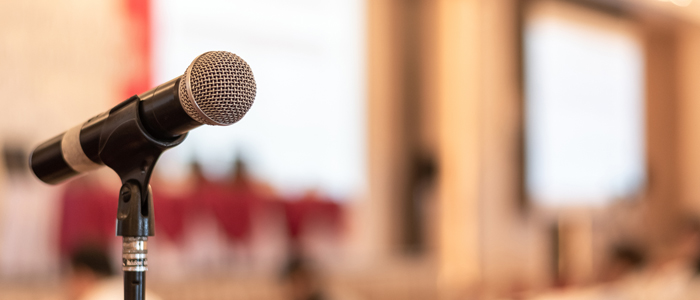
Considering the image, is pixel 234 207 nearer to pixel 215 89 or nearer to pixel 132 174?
pixel 132 174

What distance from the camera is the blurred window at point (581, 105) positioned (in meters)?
6.21

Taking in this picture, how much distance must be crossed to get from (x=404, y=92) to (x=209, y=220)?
7.58 ft

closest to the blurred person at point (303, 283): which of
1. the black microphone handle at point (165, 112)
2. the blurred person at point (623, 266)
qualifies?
the blurred person at point (623, 266)

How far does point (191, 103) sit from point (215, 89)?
0.12 feet

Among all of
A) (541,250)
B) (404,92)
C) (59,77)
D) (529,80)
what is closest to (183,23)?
(59,77)

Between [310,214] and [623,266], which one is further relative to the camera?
[623,266]

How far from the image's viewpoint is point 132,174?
3.05ft

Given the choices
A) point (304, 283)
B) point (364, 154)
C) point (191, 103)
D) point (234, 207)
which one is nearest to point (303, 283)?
point (304, 283)

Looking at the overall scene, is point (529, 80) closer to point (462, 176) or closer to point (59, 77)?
point (462, 176)

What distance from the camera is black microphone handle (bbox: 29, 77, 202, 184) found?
869mm

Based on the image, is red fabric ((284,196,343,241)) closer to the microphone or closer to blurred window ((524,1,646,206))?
blurred window ((524,1,646,206))

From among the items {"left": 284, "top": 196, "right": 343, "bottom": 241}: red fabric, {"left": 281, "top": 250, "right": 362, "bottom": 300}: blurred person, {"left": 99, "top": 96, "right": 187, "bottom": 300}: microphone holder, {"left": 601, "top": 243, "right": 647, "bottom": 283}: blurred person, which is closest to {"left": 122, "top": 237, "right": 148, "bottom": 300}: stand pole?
{"left": 99, "top": 96, "right": 187, "bottom": 300}: microphone holder

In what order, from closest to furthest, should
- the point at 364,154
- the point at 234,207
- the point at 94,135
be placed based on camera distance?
the point at 94,135
the point at 234,207
the point at 364,154

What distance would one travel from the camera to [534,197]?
6188 mm
